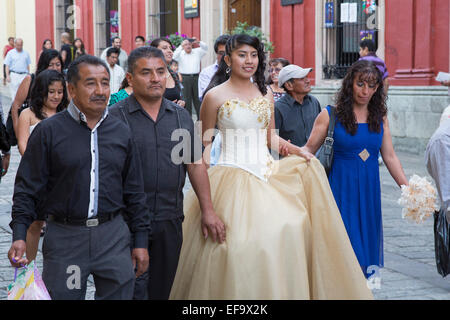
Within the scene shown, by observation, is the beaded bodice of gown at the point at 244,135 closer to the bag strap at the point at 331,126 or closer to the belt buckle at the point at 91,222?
the bag strap at the point at 331,126

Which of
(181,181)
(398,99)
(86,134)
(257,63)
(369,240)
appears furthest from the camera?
(398,99)

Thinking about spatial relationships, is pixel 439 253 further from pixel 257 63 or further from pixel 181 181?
pixel 181 181

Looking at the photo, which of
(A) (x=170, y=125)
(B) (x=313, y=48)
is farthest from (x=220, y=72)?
(B) (x=313, y=48)

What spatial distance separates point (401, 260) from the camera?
7.11 meters

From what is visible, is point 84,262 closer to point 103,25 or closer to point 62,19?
point 103,25

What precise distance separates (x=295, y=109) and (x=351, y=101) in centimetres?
111

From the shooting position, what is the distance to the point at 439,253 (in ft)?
20.3

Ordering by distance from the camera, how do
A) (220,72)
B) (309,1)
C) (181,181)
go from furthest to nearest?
(309,1) < (220,72) < (181,181)

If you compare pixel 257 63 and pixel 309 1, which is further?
pixel 309 1

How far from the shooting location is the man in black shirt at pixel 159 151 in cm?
441

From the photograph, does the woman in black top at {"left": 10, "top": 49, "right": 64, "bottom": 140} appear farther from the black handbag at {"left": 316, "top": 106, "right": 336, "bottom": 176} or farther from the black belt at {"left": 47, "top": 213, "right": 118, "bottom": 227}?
the black belt at {"left": 47, "top": 213, "right": 118, "bottom": 227}

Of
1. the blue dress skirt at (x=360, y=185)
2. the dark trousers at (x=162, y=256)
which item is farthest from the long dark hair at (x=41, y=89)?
the dark trousers at (x=162, y=256)
